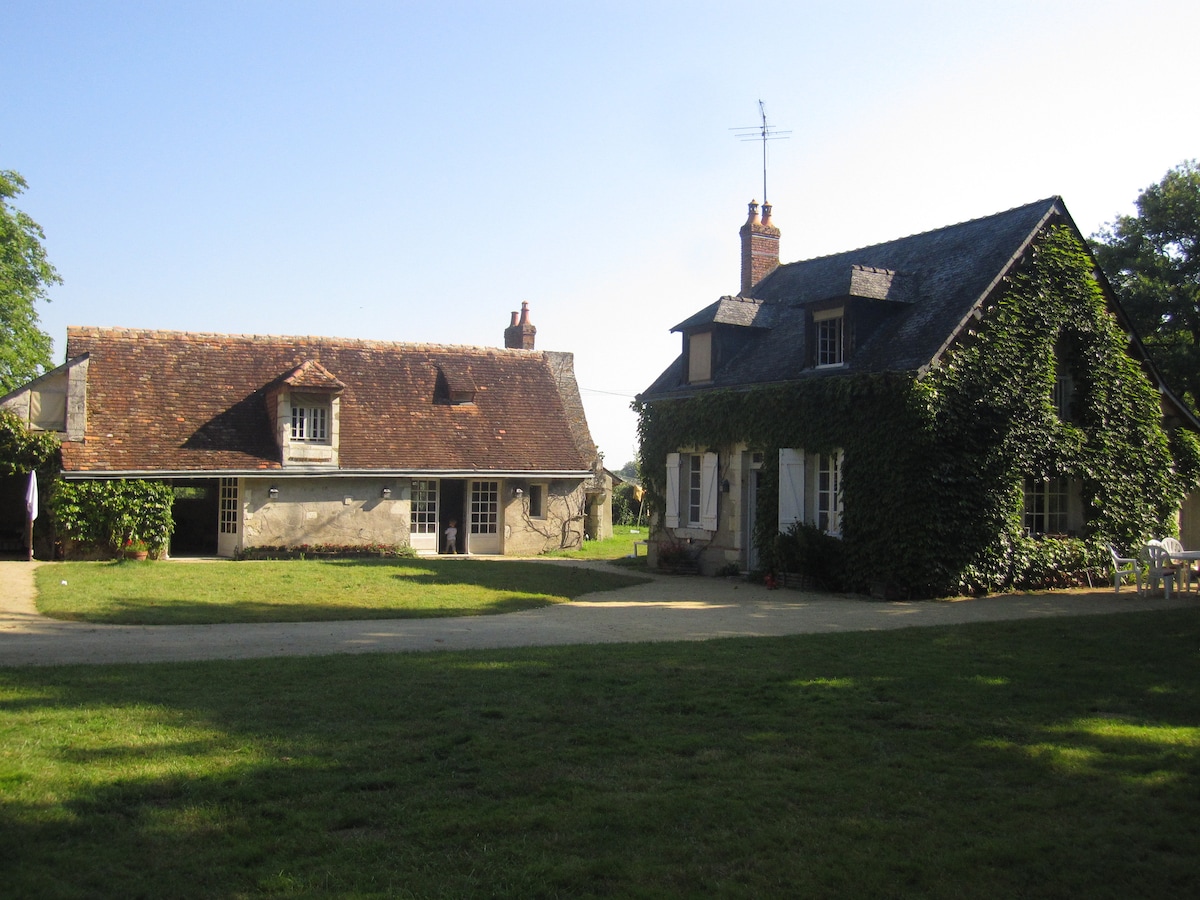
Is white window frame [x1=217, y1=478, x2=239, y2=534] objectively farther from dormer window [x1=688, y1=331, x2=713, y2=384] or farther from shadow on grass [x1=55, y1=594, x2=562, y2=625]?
dormer window [x1=688, y1=331, x2=713, y2=384]

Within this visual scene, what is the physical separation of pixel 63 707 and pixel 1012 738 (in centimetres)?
623

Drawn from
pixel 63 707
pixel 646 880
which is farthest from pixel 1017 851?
pixel 63 707

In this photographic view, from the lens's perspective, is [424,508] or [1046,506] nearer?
[1046,506]

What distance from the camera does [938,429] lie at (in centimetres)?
1586

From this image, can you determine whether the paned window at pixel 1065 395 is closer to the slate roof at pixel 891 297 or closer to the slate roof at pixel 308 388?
the slate roof at pixel 891 297

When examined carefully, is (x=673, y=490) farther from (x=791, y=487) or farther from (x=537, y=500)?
(x=537, y=500)

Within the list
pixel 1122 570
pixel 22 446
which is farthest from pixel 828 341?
pixel 22 446

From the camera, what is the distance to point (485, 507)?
26141 millimetres

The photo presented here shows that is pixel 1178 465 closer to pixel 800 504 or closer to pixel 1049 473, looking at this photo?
pixel 1049 473

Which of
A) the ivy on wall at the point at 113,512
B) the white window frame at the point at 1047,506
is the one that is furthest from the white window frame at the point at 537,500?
the white window frame at the point at 1047,506

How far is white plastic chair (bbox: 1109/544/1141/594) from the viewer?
641 inches

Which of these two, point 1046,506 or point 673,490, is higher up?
point 673,490

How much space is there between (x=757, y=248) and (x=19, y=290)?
79.2 feet

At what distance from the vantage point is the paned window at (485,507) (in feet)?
85.3
